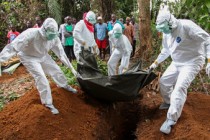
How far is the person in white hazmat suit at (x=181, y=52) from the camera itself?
4723 millimetres

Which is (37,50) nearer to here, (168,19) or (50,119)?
(50,119)

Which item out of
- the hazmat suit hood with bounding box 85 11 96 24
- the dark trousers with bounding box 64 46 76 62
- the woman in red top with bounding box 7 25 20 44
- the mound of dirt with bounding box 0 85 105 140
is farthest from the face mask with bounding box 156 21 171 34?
the woman in red top with bounding box 7 25 20 44

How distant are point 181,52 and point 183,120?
1.14 metres

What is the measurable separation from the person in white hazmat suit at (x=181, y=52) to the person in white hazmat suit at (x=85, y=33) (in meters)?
2.40

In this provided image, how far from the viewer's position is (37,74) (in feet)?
16.2

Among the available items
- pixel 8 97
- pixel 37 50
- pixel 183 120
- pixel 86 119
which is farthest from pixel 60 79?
pixel 183 120

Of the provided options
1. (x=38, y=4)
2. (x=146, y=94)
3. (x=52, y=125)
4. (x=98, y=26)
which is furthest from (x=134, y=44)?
(x=52, y=125)

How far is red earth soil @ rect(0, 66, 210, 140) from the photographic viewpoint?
4.59 m

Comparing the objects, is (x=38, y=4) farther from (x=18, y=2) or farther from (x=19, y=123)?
(x=19, y=123)

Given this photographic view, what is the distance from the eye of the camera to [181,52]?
5020 millimetres

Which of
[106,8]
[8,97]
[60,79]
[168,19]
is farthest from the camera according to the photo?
[106,8]

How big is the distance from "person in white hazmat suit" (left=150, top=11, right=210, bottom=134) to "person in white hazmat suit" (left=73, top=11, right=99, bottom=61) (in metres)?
2.40

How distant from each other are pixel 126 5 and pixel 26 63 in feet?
39.3

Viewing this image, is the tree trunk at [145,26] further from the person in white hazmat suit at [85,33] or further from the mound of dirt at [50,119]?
the mound of dirt at [50,119]
